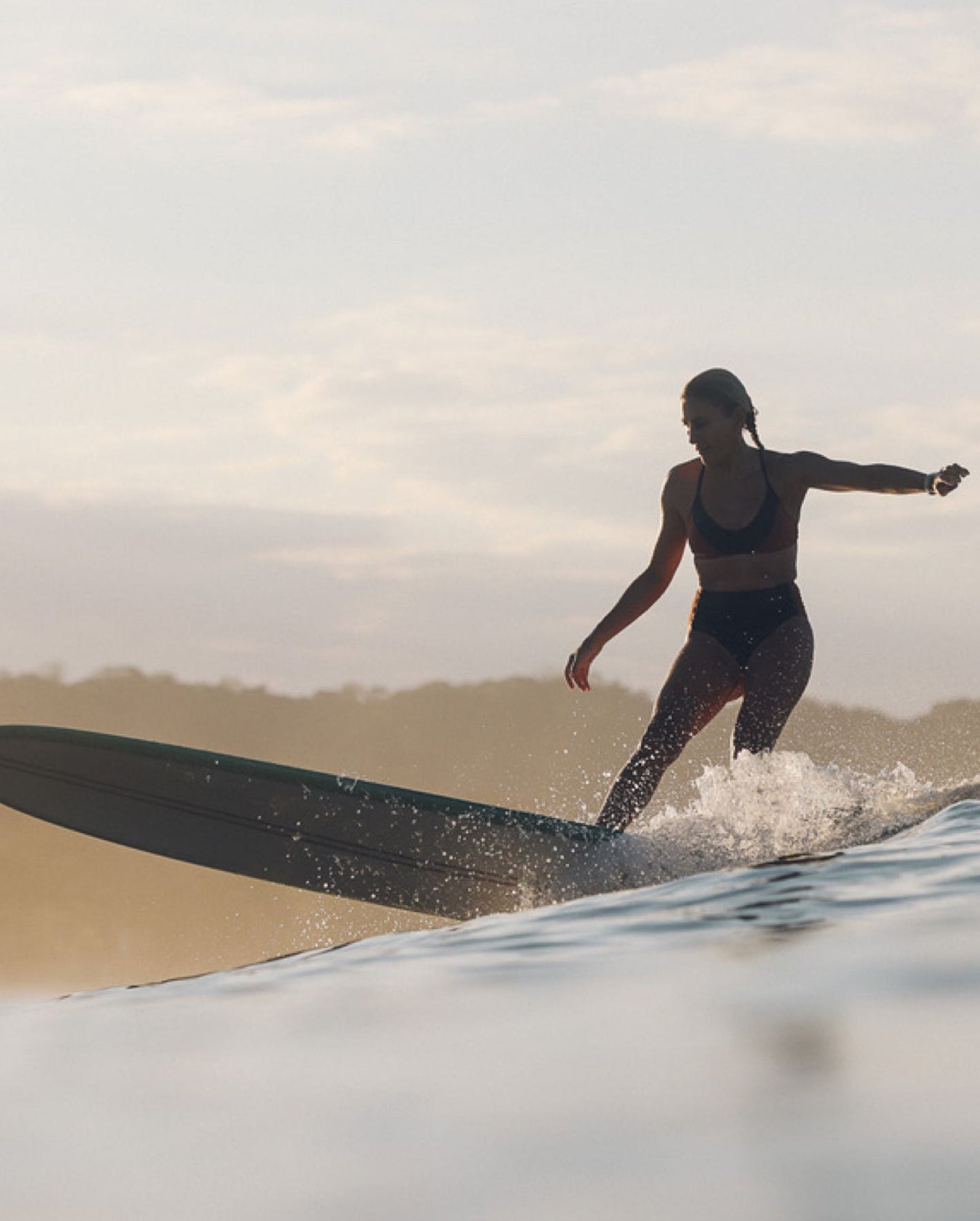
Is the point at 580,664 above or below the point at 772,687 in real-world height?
above

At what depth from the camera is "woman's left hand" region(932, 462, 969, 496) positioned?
6.05 m

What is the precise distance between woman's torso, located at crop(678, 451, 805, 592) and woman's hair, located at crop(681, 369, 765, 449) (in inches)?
9.0

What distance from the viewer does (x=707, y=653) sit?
625 centimetres

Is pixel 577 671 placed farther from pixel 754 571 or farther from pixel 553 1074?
pixel 553 1074

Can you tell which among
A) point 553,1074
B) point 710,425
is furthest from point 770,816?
point 553,1074

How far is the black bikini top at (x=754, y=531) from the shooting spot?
6.15m

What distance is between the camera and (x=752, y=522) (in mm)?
6152

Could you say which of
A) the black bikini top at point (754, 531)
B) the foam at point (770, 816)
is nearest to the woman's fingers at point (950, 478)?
the black bikini top at point (754, 531)

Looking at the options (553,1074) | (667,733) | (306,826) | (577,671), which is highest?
(577,671)

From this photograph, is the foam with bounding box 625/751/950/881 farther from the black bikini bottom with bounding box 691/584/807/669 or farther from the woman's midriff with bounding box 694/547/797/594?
the woman's midriff with bounding box 694/547/797/594

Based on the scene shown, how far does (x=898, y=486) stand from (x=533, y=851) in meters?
2.02

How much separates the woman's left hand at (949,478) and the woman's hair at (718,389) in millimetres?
800

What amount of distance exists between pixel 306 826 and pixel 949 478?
292 cm

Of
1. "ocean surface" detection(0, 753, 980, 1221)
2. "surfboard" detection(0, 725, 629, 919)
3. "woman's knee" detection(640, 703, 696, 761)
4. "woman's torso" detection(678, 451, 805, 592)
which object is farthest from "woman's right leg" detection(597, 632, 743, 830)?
"ocean surface" detection(0, 753, 980, 1221)
